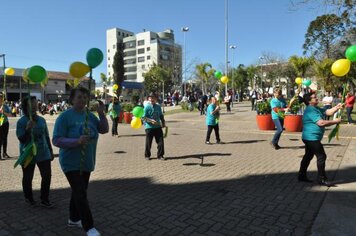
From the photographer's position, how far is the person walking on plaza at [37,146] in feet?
15.7

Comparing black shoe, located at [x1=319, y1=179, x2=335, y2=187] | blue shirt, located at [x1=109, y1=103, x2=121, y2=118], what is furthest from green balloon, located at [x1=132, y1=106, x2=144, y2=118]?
blue shirt, located at [x1=109, y1=103, x2=121, y2=118]

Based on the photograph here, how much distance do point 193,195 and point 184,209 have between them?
68 centimetres

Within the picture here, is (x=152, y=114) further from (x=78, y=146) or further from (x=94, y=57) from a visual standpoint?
(x=78, y=146)

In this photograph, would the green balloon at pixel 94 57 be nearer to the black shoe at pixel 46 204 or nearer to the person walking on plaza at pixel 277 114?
the black shoe at pixel 46 204

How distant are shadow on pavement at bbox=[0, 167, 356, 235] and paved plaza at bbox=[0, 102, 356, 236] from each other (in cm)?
1

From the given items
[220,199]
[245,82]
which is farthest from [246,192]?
[245,82]

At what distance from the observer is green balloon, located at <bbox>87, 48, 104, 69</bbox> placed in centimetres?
391

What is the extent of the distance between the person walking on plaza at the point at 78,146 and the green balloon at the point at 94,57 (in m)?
0.41

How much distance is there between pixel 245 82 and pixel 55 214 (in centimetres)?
6212

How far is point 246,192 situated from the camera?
18.0 ft

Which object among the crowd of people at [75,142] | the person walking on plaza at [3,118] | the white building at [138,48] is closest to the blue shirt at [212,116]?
the crowd of people at [75,142]

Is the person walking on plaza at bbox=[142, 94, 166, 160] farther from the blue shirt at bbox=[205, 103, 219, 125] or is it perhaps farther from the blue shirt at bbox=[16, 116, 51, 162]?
the blue shirt at bbox=[16, 116, 51, 162]

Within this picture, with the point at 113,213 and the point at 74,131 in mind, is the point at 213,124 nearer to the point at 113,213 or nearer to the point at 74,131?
the point at 113,213

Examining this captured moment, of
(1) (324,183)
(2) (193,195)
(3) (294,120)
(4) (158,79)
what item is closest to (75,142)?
(2) (193,195)
